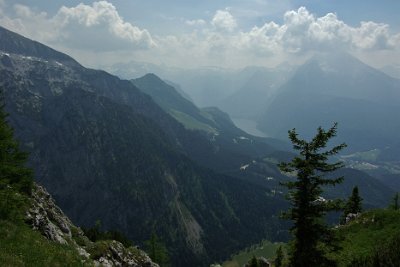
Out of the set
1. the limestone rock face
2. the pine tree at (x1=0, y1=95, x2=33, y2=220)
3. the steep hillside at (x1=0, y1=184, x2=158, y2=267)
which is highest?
the pine tree at (x1=0, y1=95, x2=33, y2=220)

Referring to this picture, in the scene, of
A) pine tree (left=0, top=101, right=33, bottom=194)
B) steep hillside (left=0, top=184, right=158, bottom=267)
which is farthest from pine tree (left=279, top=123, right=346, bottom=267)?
pine tree (left=0, top=101, right=33, bottom=194)

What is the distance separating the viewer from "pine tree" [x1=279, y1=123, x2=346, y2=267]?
27.5m

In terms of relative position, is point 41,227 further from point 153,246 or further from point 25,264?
point 153,246

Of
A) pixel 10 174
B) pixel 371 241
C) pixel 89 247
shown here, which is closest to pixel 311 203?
pixel 371 241

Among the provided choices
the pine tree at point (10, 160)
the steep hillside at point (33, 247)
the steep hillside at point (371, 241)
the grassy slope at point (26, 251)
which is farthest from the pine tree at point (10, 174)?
the steep hillside at point (371, 241)

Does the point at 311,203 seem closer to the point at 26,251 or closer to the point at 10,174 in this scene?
the point at 26,251

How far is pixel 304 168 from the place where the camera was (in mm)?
27312

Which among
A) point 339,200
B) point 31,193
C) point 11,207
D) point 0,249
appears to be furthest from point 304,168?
point 31,193

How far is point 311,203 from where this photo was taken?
Answer: 28.6 metres

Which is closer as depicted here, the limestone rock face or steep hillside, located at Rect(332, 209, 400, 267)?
steep hillside, located at Rect(332, 209, 400, 267)

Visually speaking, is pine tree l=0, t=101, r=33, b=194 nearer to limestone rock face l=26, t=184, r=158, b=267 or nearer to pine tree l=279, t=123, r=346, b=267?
limestone rock face l=26, t=184, r=158, b=267

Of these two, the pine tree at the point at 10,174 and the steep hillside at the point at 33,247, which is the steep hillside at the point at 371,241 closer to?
the steep hillside at the point at 33,247

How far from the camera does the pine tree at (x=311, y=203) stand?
27.5m

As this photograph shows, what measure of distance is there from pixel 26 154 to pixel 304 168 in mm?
30378
